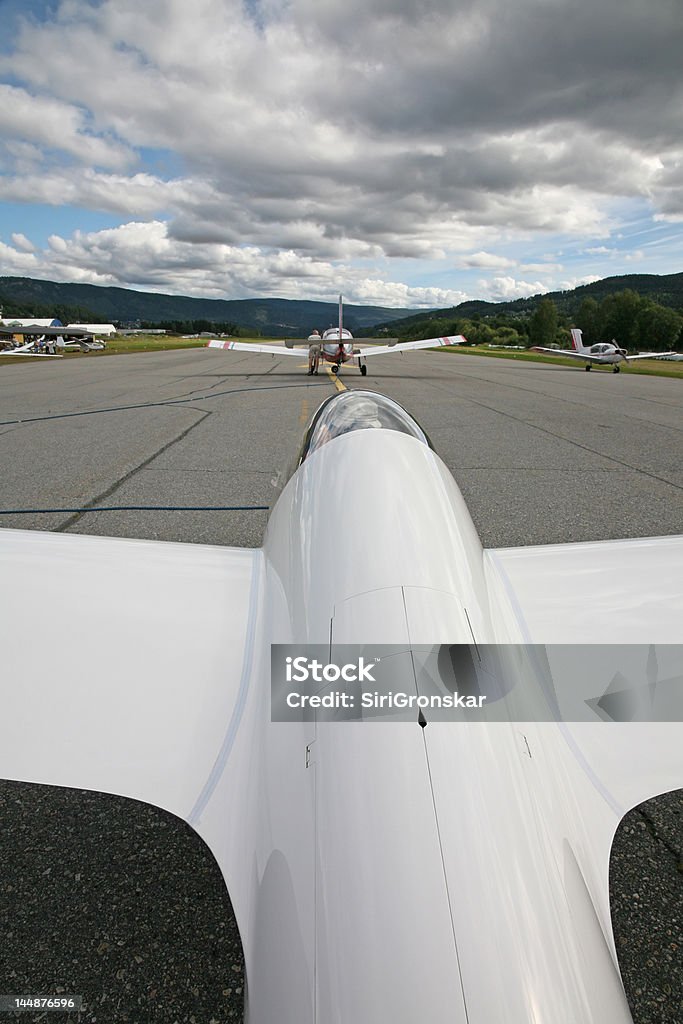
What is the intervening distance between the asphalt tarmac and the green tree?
97320 millimetres

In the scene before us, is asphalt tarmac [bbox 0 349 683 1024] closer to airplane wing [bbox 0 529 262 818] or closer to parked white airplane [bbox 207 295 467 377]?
airplane wing [bbox 0 529 262 818]

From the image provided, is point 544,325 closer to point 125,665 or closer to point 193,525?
point 193,525

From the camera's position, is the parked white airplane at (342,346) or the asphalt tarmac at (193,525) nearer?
the asphalt tarmac at (193,525)

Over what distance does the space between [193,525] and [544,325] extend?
11401 centimetres

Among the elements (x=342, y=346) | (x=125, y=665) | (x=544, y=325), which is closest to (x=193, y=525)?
(x=125, y=665)

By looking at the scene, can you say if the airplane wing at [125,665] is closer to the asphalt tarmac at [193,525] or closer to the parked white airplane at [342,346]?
the asphalt tarmac at [193,525]

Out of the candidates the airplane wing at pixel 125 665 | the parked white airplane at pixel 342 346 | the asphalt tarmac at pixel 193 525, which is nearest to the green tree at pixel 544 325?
the parked white airplane at pixel 342 346

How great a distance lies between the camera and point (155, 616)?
241 centimetres

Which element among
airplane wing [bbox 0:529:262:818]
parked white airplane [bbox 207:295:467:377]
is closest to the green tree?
parked white airplane [bbox 207:295:467:377]

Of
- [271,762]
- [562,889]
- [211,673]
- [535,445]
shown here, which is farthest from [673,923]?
[535,445]

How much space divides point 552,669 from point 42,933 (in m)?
1.87

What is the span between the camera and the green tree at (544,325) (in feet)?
353

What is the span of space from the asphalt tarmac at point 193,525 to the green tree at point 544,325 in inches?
3832

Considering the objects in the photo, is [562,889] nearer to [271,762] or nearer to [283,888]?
[283,888]
